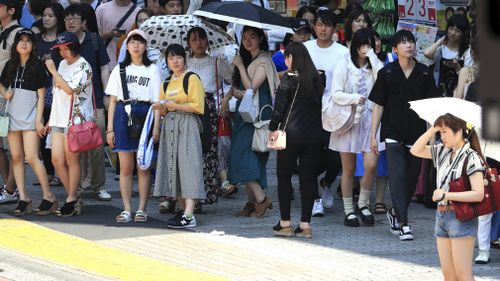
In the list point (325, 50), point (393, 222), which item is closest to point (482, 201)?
point (393, 222)

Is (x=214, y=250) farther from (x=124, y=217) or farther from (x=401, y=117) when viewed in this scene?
(x=401, y=117)

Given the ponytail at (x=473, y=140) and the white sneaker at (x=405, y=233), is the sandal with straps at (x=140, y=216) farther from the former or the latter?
the ponytail at (x=473, y=140)

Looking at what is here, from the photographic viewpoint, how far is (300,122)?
320 inches

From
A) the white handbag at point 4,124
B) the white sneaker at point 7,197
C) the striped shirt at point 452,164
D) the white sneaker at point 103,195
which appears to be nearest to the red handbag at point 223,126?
the white sneaker at point 103,195

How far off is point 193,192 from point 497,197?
373cm

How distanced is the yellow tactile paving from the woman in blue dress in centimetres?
187

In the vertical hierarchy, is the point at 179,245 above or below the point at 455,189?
below

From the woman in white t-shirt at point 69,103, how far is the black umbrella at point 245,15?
135cm

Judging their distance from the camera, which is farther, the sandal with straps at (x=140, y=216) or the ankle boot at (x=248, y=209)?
the ankle boot at (x=248, y=209)

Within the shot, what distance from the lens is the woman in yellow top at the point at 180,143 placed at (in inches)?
336

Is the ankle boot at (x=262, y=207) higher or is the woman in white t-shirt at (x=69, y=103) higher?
the woman in white t-shirt at (x=69, y=103)

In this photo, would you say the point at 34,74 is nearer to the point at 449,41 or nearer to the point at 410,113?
the point at 410,113

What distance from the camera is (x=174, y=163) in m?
8.66

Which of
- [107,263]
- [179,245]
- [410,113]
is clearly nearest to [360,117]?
[410,113]
